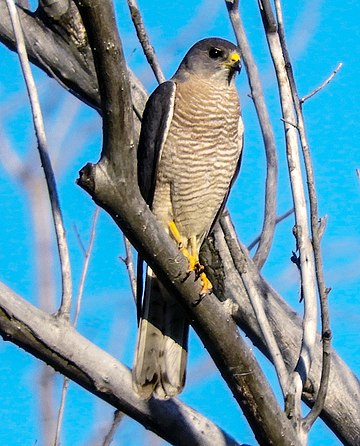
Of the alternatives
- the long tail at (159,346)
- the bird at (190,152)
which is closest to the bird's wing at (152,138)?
the bird at (190,152)

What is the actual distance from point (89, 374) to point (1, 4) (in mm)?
2205

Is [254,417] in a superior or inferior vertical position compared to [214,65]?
inferior

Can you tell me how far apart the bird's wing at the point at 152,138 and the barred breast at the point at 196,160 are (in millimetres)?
70

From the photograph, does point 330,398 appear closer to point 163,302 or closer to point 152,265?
point 163,302

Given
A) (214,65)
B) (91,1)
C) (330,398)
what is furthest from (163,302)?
(91,1)

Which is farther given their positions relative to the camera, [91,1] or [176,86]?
[176,86]

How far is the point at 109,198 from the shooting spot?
2516 mm

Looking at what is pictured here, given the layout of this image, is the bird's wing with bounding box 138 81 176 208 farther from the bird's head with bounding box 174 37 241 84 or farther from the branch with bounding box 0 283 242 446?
the branch with bounding box 0 283 242 446

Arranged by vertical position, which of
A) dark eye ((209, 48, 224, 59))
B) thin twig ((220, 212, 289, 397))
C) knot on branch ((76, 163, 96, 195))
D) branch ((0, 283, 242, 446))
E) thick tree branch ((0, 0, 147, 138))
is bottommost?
→ branch ((0, 283, 242, 446))

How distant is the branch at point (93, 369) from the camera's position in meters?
2.98

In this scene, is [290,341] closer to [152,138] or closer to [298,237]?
[298,237]

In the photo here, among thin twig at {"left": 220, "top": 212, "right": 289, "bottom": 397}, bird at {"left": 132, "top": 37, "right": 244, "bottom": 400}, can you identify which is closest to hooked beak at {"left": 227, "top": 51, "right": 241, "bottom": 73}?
bird at {"left": 132, "top": 37, "right": 244, "bottom": 400}

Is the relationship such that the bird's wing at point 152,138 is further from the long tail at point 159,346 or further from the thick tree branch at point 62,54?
the long tail at point 159,346

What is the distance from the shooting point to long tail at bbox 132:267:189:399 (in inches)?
134
